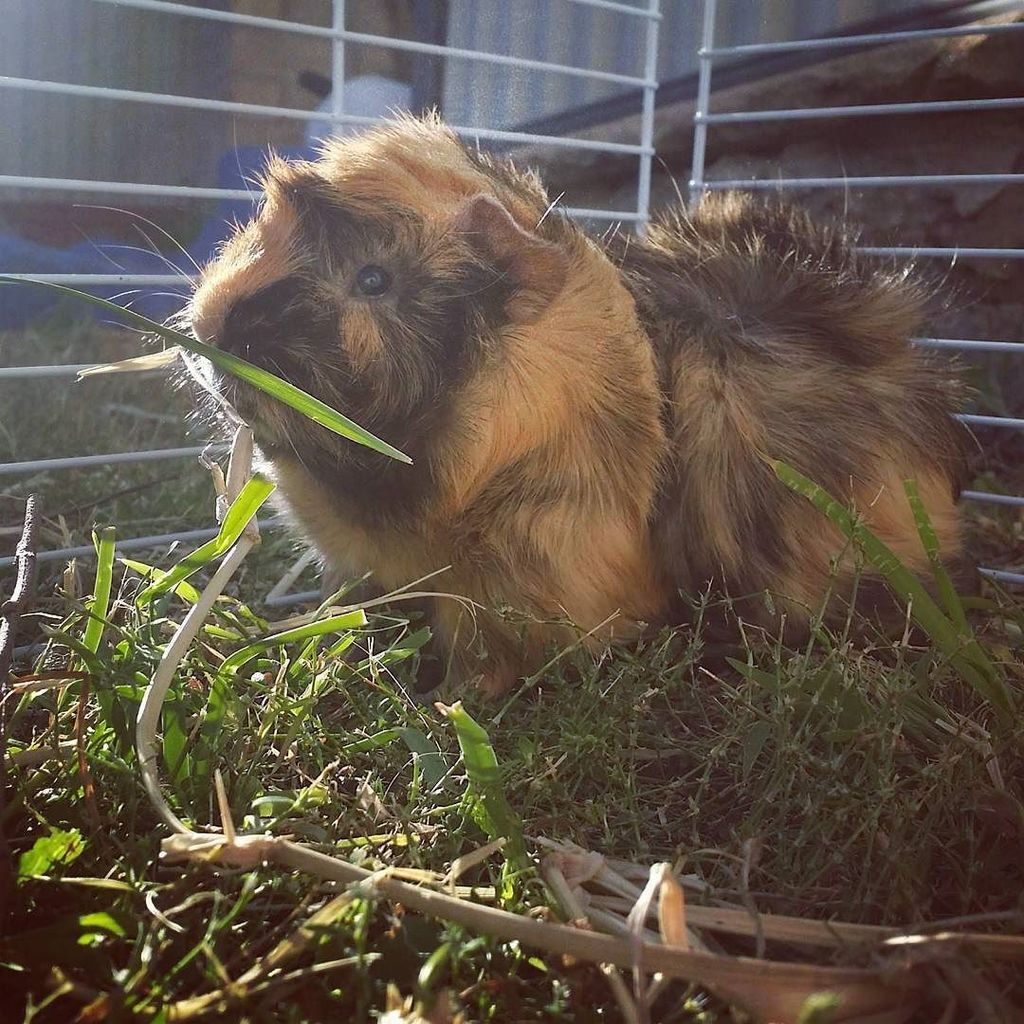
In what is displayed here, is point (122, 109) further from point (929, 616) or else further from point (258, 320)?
point (929, 616)

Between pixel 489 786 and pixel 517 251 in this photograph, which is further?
pixel 517 251

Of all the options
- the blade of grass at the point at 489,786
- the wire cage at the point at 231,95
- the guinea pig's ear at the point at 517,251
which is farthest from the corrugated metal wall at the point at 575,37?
the blade of grass at the point at 489,786

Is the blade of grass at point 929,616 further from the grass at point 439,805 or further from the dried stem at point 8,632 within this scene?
the dried stem at point 8,632

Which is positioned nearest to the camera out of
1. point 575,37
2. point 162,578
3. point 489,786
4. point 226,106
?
point 489,786

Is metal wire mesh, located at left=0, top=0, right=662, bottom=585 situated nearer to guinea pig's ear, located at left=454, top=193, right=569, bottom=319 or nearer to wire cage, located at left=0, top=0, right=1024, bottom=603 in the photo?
wire cage, located at left=0, top=0, right=1024, bottom=603

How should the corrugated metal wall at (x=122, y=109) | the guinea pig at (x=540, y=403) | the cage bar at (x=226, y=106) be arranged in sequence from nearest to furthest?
the guinea pig at (x=540, y=403)
the cage bar at (x=226, y=106)
the corrugated metal wall at (x=122, y=109)

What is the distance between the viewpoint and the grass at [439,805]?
88cm

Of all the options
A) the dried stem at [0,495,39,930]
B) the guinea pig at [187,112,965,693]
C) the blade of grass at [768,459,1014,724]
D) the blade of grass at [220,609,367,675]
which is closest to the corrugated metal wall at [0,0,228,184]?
the guinea pig at [187,112,965,693]

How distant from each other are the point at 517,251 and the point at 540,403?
0.72 ft

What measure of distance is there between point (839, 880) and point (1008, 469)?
191 centimetres

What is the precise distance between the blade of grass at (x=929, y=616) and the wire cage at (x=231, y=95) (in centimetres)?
77

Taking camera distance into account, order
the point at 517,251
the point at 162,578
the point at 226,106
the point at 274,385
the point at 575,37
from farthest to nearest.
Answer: the point at 575,37 < the point at 226,106 < the point at 517,251 < the point at 162,578 < the point at 274,385

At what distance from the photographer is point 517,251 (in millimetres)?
1456

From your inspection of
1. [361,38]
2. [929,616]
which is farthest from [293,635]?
[361,38]
